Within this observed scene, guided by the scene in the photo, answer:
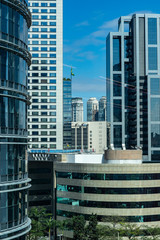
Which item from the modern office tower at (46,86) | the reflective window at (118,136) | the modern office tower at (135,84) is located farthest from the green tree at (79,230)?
the reflective window at (118,136)

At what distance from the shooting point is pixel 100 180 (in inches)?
2677

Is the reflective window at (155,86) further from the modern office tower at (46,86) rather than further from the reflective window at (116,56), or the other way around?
the modern office tower at (46,86)

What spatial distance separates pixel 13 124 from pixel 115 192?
40396 millimetres

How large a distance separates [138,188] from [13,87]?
1695 inches

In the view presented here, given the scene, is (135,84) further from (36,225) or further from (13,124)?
(13,124)

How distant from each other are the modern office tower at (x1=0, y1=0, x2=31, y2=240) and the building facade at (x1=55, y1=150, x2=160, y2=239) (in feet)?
117

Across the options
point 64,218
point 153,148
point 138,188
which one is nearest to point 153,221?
point 138,188

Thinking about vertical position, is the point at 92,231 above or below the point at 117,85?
below

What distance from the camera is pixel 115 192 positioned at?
2638 inches

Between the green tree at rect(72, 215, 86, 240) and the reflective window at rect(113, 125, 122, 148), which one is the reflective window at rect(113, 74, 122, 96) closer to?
the reflective window at rect(113, 125, 122, 148)

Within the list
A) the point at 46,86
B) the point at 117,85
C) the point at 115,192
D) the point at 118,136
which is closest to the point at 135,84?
the point at 117,85

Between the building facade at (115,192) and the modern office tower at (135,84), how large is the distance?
274ft

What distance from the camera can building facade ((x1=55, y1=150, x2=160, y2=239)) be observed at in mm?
66875

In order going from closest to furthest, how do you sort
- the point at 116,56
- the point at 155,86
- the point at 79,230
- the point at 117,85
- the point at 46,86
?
the point at 79,230 < the point at 46,86 < the point at 155,86 < the point at 117,85 < the point at 116,56
